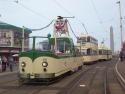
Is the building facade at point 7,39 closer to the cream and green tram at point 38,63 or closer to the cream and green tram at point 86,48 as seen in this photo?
the cream and green tram at point 86,48

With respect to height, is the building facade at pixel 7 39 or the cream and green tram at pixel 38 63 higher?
the building facade at pixel 7 39

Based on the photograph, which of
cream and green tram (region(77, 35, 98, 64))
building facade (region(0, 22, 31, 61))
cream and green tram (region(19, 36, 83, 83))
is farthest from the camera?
building facade (region(0, 22, 31, 61))

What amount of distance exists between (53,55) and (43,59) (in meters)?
0.70

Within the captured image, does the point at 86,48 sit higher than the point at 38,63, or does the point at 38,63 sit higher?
the point at 86,48

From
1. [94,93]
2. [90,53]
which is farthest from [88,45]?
[94,93]

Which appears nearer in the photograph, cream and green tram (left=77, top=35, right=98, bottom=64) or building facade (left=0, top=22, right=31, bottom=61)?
cream and green tram (left=77, top=35, right=98, bottom=64)

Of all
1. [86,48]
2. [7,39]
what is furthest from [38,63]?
[7,39]

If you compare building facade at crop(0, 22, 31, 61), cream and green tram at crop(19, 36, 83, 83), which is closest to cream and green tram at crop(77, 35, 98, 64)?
cream and green tram at crop(19, 36, 83, 83)

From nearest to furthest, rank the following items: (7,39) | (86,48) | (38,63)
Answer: (38,63) < (86,48) < (7,39)

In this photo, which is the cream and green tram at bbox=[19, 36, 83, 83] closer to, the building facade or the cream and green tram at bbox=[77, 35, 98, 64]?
the cream and green tram at bbox=[77, 35, 98, 64]

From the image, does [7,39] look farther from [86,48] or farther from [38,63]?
[38,63]

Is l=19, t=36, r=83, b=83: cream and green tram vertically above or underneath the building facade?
underneath

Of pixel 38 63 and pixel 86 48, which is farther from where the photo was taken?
pixel 86 48

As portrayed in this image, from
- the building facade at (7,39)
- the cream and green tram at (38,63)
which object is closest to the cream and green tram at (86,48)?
the cream and green tram at (38,63)
